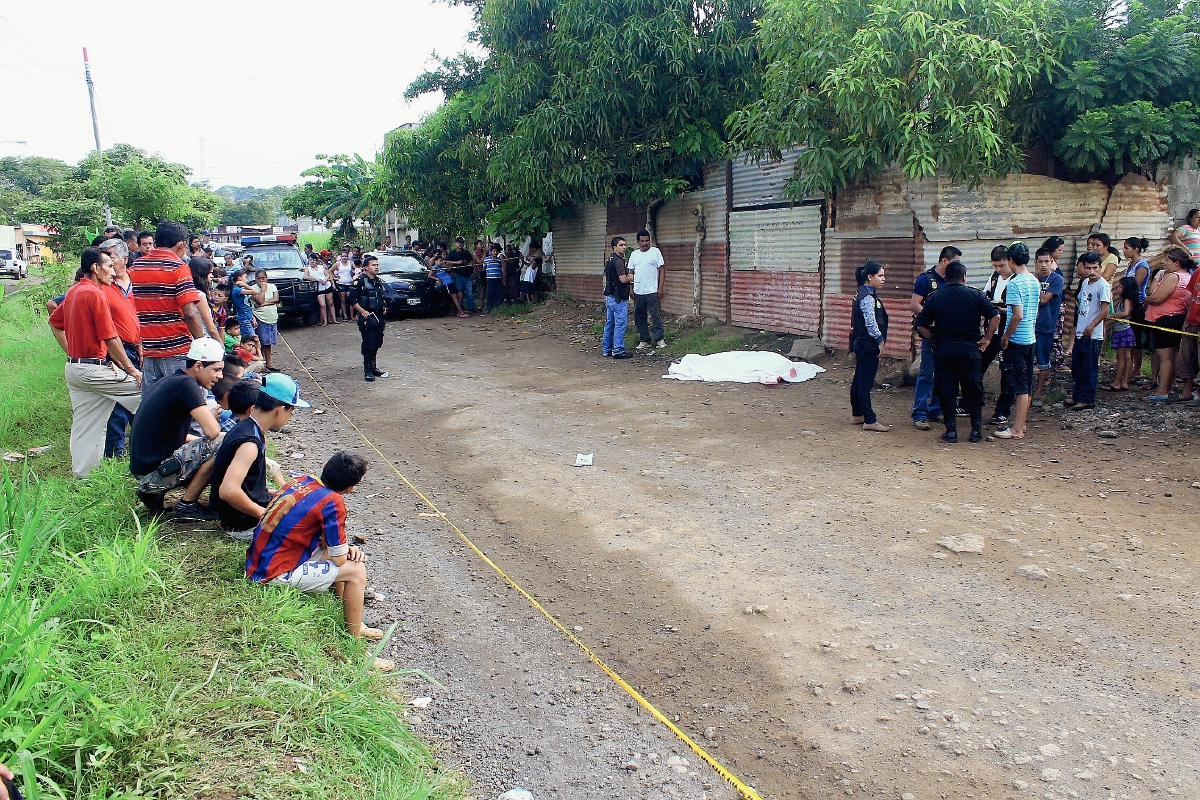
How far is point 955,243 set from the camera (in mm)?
9703

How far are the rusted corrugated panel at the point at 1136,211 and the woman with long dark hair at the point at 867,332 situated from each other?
3571 mm

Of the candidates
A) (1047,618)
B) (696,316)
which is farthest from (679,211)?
(1047,618)

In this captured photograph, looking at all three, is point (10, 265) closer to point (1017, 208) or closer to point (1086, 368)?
point (1017, 208)

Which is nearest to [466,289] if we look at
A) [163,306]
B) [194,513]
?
[163,306]

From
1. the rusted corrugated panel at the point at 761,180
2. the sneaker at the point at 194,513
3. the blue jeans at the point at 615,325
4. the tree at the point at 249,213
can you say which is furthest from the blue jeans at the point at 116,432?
the tree at the point at 249,213

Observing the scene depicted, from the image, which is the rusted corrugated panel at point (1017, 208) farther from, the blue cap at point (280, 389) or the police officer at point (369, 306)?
the blue cap at point (280, 389)

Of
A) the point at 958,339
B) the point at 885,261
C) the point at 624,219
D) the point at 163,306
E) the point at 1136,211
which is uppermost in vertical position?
the point at 624,219

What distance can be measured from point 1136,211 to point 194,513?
32.2 ft

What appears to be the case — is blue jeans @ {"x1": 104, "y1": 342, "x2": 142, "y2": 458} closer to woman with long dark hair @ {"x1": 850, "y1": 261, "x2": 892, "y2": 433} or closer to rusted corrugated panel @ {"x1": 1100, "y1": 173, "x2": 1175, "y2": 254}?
woman with long dark hair @ {"x1": 850, "y1": 261, "x2": 892, "y2": 433}

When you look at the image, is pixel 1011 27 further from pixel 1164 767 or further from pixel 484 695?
pixel 484 695

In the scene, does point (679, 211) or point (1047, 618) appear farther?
point (679, 211)

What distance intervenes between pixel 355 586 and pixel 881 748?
2.47 metres

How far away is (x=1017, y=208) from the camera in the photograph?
961 cm

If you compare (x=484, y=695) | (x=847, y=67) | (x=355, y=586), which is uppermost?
(x=847, y=67)
